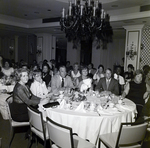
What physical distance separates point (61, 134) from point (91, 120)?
51 cm

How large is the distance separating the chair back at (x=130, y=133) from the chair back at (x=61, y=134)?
0.53 meters

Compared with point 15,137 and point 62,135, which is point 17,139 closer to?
point 15,137

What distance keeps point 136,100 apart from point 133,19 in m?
2.73

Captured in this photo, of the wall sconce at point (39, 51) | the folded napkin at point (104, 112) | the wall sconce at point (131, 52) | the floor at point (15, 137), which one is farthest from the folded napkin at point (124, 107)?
the wall sconce at point (39, 51)

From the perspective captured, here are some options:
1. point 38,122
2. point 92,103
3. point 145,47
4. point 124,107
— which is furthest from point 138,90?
point 145,47

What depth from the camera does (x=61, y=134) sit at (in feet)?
5.77

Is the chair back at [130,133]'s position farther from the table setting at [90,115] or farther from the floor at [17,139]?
the floor at [17,139]

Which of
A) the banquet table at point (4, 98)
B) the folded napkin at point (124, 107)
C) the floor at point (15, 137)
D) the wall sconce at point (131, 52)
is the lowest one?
the floor at point (15, 137)

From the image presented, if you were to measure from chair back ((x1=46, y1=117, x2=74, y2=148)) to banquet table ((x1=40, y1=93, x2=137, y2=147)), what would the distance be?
1.22 feet

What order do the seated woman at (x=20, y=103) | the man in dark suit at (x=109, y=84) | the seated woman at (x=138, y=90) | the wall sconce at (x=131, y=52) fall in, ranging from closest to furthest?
the seated woman at (x=20, y=103) → the seated woman at (x=138, y=90) → the man in dark suit at (x=109, y=84) → the wall sconce at (x=131, y=52)

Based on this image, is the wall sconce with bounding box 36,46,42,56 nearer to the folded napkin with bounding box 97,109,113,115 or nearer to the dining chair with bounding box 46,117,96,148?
the folded napkin with bounding box 97,109,113,115

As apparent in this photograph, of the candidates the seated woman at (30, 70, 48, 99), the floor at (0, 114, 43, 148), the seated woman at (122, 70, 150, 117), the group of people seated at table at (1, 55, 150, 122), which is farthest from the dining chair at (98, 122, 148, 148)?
the seated woman at (30, 70, 48, 99)

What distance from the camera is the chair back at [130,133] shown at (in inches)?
71.7

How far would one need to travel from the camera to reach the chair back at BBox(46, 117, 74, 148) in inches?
67.5
